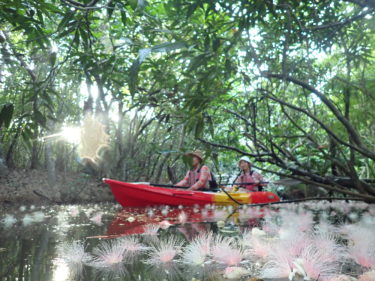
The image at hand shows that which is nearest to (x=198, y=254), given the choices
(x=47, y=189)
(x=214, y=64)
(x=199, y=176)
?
(x=214, y=64)

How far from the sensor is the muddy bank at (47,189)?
838cm

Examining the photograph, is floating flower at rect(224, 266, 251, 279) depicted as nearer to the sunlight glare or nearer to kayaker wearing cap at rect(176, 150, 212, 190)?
the sunlight glare

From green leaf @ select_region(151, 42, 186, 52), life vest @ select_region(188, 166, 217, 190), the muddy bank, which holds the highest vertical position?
green leaf @ select_region(151, 42, 186, 52)

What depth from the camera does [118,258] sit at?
169 centimetres

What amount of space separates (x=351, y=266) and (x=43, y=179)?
34.1ft

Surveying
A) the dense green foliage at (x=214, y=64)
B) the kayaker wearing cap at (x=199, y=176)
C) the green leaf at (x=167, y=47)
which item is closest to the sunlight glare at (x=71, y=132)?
the dense green foliage at (x=214, y=64)

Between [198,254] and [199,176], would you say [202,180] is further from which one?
[198,254]

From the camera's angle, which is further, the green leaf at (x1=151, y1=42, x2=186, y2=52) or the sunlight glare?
the sunlight glare

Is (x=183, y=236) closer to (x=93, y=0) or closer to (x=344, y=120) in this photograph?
(x=344, y=120)

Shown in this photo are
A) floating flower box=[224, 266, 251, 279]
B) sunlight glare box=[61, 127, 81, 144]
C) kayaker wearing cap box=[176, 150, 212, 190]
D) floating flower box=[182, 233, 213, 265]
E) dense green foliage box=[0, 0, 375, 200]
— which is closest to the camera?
floating flower box=[224, 266, 251, 279]

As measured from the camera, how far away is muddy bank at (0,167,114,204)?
838 cm

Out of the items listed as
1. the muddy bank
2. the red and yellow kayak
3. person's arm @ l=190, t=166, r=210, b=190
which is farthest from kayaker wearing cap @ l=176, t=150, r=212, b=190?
the muddy bank

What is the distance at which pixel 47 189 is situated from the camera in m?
9.44

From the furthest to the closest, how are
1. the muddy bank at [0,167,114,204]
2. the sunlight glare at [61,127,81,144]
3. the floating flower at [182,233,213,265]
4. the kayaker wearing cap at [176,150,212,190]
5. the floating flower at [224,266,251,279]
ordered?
the muddy bank at [0,167,114,204], the kayaker wearing cap at [176,150,212,190], the sunlight glare at [61,127,81,144], the floating flower at [182,233,213,265], the floating flower at [224,266,251,279]
